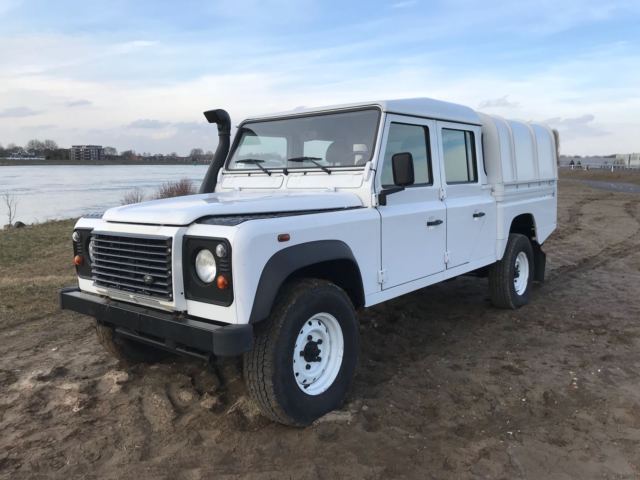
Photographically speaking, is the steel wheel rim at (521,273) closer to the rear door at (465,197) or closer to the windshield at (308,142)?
the rear door at (465,197)

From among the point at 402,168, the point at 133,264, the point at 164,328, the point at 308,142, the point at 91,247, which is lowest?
the point at 164,328

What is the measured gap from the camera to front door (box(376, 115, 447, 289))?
4215 millimetres

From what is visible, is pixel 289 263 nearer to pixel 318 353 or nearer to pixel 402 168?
pixel 318 353

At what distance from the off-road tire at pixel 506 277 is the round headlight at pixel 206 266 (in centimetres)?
→ 405

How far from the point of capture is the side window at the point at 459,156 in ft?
16.8

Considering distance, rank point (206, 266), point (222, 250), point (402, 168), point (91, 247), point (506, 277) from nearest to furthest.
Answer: point (222, 250) → point (206, 266) → point (91, 247) → point (402, 168) → point (506, 277)

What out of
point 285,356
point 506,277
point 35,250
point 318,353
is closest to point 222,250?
point 285,356

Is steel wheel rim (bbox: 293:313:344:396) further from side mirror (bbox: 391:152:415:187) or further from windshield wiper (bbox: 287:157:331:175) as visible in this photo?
windshield wiper (bbox: 287:157:331:175)

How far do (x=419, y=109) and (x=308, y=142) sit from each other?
3.34 feet

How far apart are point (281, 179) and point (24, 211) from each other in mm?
21418

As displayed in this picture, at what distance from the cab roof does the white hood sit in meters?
0.83

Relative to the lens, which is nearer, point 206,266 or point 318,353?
point 206,266

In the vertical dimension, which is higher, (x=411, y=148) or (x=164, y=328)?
(x=411, y=148)

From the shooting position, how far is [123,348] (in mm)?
4391
